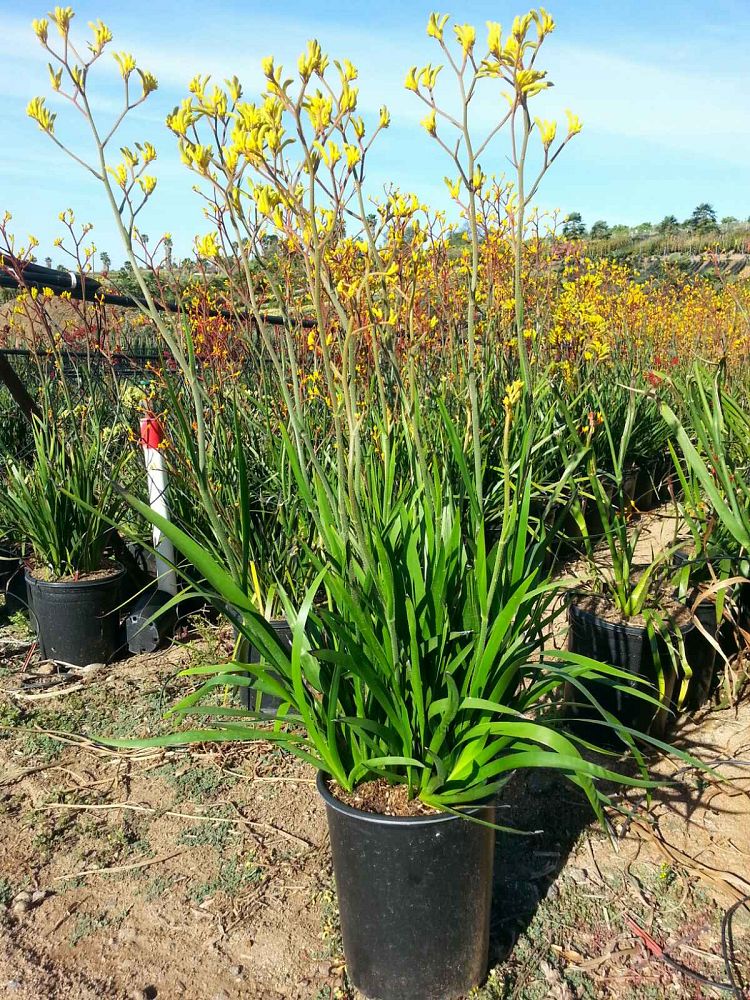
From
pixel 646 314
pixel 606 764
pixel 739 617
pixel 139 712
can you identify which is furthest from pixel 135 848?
pixel 646 314

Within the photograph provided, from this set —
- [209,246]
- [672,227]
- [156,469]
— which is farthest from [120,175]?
[672,227]

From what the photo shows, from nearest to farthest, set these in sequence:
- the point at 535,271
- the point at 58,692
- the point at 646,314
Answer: the point at 58,692 → the point at 535,271 → the point at 646,314

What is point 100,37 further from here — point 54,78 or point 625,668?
point 625,668

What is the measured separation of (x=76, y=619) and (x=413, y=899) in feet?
7.15

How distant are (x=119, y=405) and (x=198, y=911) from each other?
2.61m

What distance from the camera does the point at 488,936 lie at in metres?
1.69

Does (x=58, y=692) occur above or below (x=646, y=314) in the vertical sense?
below

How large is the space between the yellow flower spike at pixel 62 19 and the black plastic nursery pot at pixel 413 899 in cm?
166

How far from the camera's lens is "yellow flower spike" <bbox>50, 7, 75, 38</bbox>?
160 cm

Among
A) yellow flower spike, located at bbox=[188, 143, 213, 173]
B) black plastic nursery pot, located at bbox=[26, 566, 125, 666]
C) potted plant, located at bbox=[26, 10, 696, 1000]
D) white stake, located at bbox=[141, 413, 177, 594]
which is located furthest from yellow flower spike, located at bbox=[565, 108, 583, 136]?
black plastic nursery pot, located at bbox=[26, 566, 125, 666]

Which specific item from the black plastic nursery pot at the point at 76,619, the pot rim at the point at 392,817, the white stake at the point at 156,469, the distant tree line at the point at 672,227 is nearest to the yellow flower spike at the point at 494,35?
the pot rim at the point at 392,817

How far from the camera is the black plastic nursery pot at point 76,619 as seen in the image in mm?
3266

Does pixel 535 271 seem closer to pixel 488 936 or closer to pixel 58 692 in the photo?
pixel 58 692

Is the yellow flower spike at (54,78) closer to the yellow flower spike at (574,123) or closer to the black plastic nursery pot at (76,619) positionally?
the yellow flower spike at (574,123)
